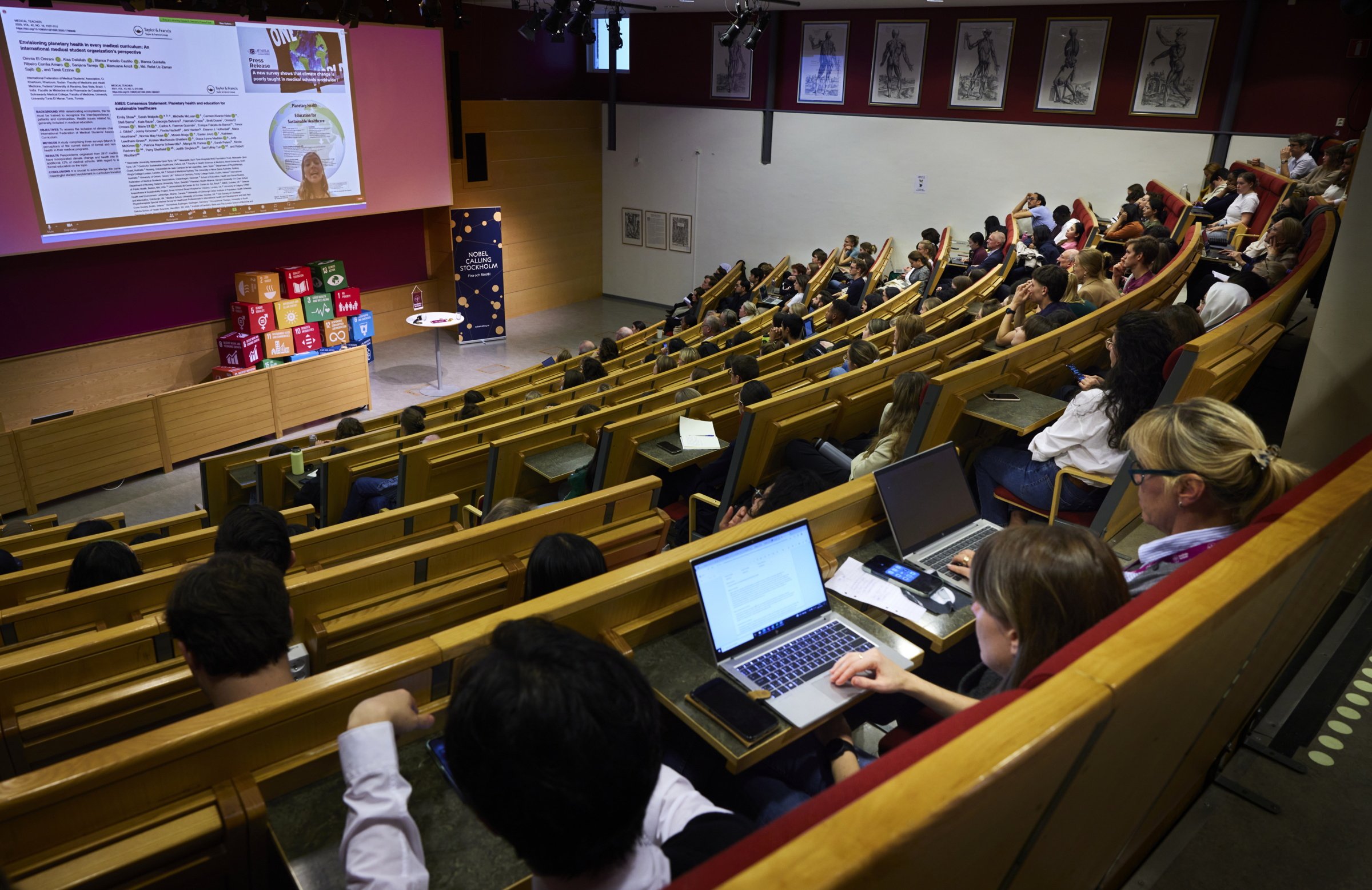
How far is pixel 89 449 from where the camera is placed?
7.21m

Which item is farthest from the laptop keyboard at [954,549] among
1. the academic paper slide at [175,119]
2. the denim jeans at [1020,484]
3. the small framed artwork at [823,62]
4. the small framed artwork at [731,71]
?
the small framed artwork at [731,71]

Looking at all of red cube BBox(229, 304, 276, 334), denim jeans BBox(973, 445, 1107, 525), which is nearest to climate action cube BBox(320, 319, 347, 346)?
red cube BBox(229, 304, 276, 334)

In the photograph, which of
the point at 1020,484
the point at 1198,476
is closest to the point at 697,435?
the point at 1020,484

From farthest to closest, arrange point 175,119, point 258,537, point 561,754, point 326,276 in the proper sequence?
point 326,276 → point 175,119 → point 258,537 → point 561,754

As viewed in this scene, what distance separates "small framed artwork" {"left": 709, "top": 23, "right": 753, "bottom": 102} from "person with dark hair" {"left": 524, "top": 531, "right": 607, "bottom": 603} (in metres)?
11.7

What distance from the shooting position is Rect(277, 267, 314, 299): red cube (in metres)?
9.69

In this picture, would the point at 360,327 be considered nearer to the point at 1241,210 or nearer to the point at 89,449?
the point at 89,449

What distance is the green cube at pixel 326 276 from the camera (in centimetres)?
1005

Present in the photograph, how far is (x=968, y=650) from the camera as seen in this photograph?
8.35 feet

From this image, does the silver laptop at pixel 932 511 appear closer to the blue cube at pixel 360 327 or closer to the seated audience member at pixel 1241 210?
the seated audience member at pixel 1241 210

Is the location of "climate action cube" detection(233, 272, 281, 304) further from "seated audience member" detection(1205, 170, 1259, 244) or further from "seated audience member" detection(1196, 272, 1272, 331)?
"seated audience member" detection(1205, 170, 1259, 244)

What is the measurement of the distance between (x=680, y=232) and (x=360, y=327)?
551 cm

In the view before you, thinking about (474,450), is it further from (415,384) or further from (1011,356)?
(415,384)

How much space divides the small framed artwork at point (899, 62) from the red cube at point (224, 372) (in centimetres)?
854
